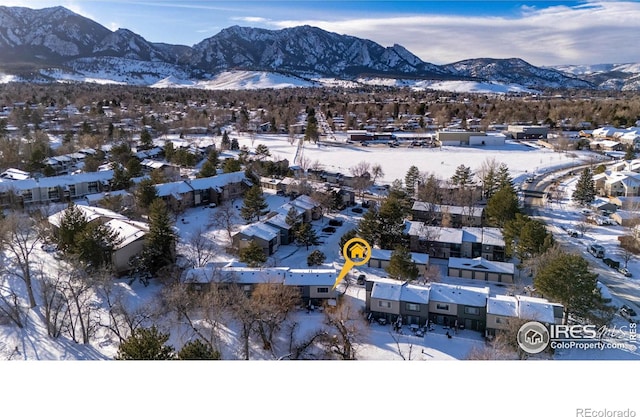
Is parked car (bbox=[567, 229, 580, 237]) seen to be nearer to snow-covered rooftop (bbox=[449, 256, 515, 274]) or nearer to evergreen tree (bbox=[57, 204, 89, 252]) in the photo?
snow-covered rooftop (bbox=[449, 256, 515, 274])

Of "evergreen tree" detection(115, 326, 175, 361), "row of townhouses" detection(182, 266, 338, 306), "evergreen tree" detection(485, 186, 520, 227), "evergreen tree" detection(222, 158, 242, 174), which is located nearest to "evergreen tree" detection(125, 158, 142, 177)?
"evergreen tree" detection(222, 158, 242, 174)

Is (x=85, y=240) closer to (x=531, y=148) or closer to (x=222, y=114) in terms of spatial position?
(x=531, y=148)

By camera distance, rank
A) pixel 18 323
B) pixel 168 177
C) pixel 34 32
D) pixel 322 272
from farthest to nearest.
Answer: pixel 34 32 → pixel 168 177 → pixel 322 272 → pixel 18 323

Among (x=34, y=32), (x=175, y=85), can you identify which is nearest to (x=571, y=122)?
(x=175, y=85)

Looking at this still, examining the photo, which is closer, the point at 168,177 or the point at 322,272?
the point at 322,272

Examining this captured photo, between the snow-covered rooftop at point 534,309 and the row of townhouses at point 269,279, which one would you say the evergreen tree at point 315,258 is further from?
the snow-covered rooftop at point 534,309

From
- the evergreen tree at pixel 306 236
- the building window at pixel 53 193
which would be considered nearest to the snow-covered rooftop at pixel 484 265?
the evergreen tree at pixel 306 236

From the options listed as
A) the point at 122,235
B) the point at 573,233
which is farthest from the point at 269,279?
the point at 573,233
